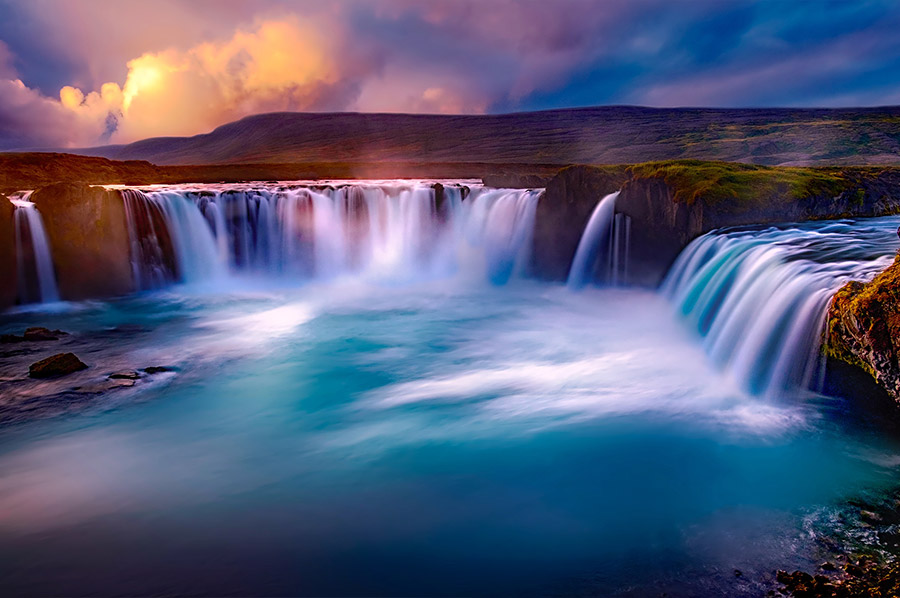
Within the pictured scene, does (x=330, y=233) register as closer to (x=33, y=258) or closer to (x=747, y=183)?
(x=33, y=258)

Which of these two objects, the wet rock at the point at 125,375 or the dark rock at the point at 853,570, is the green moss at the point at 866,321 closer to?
the dark rock at the point at 853,570

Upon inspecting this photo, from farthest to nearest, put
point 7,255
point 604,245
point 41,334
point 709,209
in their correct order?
point 604,245 < point 7,255 < point 709,209 < point 41,334

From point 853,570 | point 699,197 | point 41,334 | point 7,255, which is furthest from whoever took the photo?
point 7,255

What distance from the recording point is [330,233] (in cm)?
2003

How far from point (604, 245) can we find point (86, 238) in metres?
15.2

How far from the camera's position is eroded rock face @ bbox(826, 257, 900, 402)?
5020 mm

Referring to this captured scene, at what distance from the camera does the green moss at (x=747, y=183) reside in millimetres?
11992

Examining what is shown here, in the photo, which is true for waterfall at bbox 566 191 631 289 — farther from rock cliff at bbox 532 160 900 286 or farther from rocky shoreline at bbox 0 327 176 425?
rocky shoreline at bbox 0 327 176 425

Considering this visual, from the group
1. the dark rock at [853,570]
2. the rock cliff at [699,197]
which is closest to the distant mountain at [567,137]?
the rock cliff at [699,197]

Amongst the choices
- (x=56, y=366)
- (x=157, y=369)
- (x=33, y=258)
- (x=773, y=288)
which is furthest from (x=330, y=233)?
(x=773, y=288)

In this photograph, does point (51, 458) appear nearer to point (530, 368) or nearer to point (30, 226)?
point (530, 368)

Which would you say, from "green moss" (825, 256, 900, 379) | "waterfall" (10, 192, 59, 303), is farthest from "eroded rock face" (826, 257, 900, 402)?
"waterfall" (10, 192, 59, 303)

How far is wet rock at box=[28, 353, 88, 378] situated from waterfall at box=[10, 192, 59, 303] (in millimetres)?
7323

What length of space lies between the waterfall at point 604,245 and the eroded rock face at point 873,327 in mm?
8939
